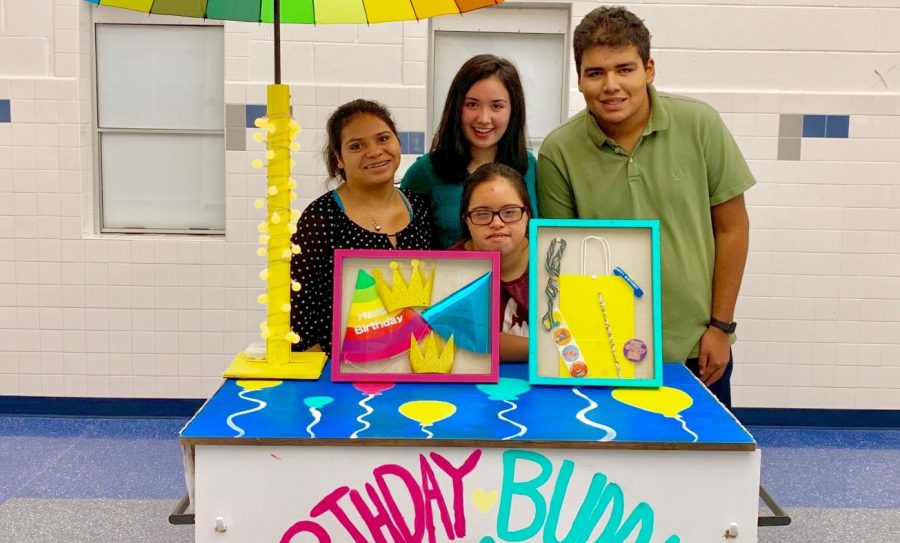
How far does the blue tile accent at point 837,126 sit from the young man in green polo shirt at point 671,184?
219cm

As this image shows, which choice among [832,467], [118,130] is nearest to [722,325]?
[832,467]

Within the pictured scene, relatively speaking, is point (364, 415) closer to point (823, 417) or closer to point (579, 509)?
point (579, 509)

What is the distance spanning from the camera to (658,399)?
5.58 feet

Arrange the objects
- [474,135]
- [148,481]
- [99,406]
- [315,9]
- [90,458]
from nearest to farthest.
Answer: [315,9], [474,135], [148,481], [90,458], [99,406]

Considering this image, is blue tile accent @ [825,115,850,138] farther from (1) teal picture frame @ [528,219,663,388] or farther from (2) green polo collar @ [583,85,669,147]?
(1) teal picture frame @ [528,219,663,388]

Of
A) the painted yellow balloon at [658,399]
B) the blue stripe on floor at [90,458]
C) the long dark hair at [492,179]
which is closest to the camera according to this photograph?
the painted yellow balloon at [658,399]

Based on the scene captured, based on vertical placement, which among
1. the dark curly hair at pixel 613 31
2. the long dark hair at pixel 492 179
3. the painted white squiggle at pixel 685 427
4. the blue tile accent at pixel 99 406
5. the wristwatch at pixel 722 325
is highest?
the dark curly hair at pixel 613 31

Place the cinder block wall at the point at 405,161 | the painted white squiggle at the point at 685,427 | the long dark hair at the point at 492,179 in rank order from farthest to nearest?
the cinder block wall at the point at 405,161 → the long dark hair at the point at 492,179 → the painted white squiggle at the point at 685,427

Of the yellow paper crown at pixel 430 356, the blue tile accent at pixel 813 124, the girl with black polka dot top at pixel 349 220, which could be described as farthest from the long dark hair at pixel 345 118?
the blue tile accent at pixel 813 124

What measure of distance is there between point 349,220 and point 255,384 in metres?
0.46

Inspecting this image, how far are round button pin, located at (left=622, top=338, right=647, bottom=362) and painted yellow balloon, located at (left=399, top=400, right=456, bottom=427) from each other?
1.31 ft

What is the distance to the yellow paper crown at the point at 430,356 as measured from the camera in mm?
1775

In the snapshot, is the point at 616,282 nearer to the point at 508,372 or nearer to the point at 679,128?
the point at 508,372

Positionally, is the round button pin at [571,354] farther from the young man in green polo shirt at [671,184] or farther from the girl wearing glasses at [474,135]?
the girl wearing glasses at [474,135]
